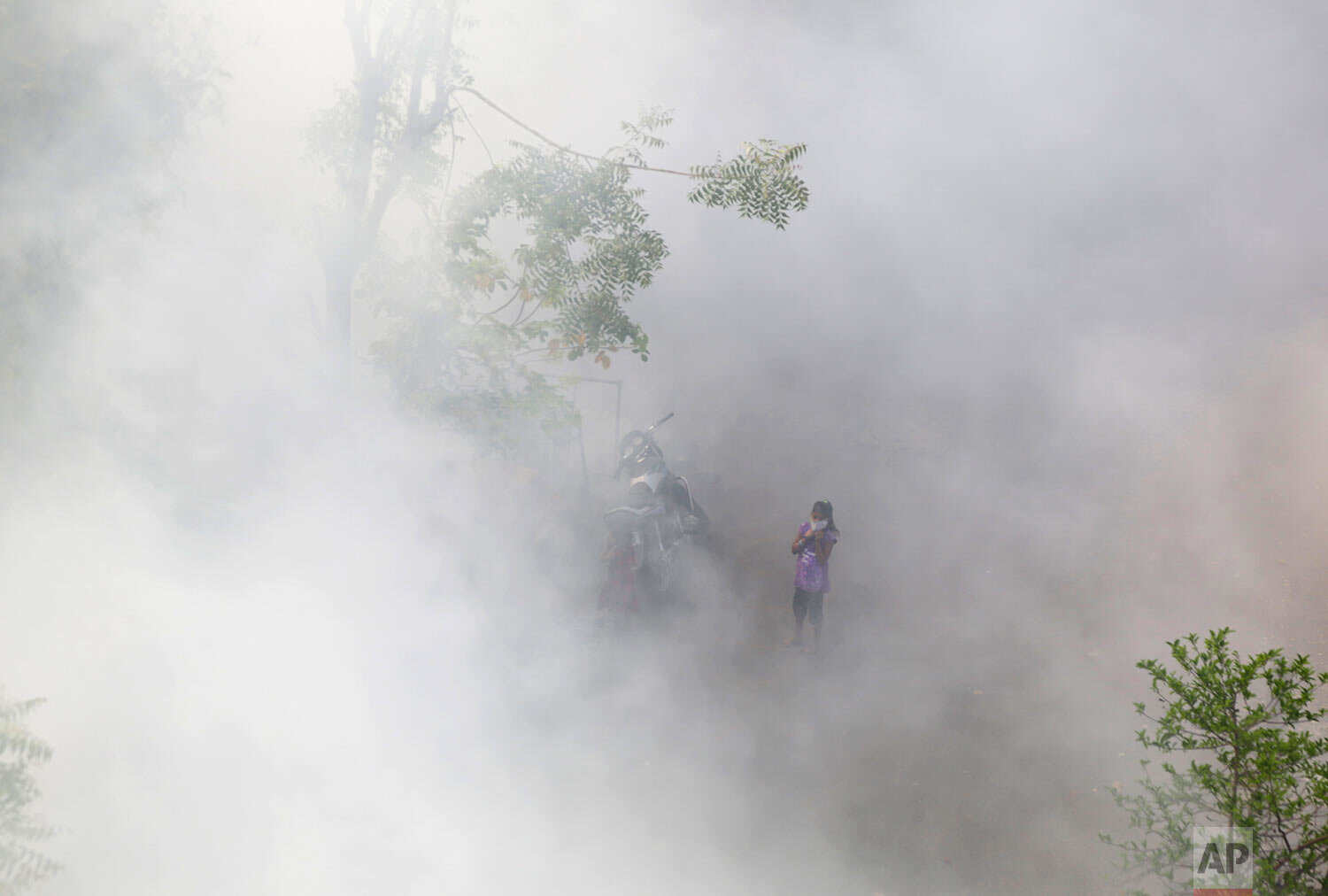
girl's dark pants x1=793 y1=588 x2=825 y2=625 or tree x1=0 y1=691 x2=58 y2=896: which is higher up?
girl's dark pants x1=793 y1=588 x2=825 y2=625

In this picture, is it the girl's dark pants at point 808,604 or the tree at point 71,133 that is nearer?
the tree at point 71,133

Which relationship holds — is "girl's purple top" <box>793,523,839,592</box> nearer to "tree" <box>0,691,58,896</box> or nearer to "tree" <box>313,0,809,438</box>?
"tree" <box>313,0,809,438</box>

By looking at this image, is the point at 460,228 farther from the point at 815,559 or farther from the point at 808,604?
the point at 808,604

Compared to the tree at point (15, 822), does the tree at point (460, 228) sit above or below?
above

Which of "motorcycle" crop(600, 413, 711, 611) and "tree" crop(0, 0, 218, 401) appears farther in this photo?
"motorcycle" crop(600, 413, 711, 611)

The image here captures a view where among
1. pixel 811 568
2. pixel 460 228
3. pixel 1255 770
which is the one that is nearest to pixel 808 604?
pixel 811 568

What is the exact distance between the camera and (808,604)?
5.70m

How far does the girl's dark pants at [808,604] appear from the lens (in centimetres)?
567

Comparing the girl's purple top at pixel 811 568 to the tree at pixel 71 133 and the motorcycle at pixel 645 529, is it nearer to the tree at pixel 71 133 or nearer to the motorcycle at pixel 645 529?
the motorcycle at pixel 645 529

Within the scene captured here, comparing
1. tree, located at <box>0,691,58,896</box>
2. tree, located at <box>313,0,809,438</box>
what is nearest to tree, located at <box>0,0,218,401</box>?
tree, located at <box>0,691,58,896</box>

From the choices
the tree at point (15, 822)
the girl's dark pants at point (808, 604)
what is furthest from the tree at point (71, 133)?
the girl's dark pants at point (808, 604)

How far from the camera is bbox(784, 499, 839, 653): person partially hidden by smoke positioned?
A: 5426 mm

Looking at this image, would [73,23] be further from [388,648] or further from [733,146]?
[733,146]

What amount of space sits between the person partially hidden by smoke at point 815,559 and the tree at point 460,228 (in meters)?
1.64
